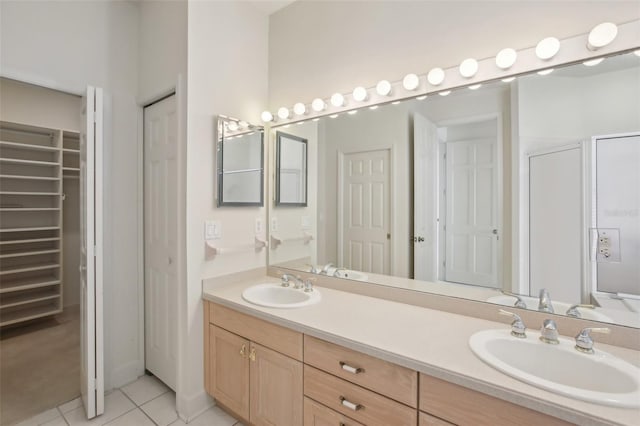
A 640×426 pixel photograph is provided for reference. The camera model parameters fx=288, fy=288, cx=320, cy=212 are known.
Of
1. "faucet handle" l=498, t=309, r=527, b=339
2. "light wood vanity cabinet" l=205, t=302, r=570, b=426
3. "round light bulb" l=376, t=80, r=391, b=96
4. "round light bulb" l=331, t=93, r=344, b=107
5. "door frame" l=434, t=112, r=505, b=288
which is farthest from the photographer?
"round light bulb" l=331, t=93, r=344, b=107

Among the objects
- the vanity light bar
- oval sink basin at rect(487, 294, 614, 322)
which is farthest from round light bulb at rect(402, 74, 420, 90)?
oval sink basin at rect(487, 294, 614, 322)

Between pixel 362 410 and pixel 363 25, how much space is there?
210 centimetres

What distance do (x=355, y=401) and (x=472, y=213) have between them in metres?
1.07

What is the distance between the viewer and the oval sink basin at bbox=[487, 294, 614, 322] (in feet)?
3.86

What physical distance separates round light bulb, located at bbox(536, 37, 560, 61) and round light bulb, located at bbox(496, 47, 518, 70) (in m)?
0.09

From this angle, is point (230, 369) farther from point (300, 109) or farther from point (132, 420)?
point (300, 109)

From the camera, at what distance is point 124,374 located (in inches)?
84.1

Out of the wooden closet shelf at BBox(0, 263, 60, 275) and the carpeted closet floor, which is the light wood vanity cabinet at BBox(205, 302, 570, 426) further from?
the wooden closet shelf at BBox(0, 263, 60, 275)

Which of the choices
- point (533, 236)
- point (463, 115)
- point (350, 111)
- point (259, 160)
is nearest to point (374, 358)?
point (533, 236)

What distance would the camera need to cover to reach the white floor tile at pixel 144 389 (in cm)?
199

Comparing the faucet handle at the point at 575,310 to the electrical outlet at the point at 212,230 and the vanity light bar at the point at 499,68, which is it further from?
the electrical outlet at the point at 212,230

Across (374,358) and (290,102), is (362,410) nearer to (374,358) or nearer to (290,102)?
(374,358)

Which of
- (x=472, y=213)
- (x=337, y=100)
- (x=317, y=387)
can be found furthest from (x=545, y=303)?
(x=337, y=100)

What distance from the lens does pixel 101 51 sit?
205 centimetres
